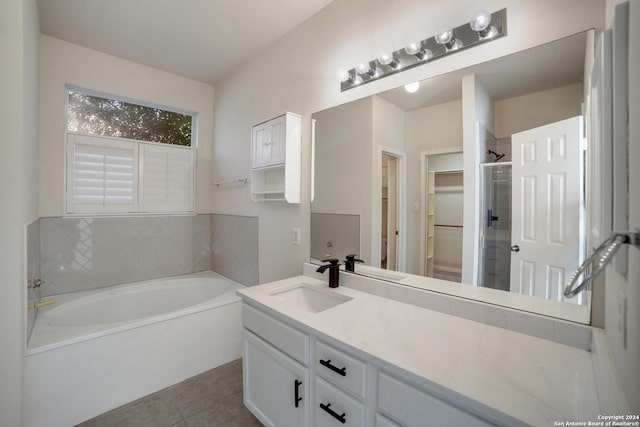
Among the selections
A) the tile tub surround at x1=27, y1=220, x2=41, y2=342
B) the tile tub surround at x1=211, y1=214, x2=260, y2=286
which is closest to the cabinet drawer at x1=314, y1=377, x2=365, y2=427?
the tile tub surround at x1=211, y1=214, x2=260, y2=286

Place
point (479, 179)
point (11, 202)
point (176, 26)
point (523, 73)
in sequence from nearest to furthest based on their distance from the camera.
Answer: point (523, 73)
point (479, 179)
point (11, 202)
point (176, 26)

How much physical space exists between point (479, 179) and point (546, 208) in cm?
27

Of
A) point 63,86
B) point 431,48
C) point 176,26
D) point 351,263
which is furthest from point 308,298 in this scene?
point 63,86

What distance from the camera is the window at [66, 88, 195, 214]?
2512mm

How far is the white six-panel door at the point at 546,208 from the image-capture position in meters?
1.02

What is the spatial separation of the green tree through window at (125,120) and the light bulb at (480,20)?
3000 millimetres

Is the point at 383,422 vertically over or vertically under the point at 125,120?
under

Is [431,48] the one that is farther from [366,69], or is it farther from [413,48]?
[366,69]

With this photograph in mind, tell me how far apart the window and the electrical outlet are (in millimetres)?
3351

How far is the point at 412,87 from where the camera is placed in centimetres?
146

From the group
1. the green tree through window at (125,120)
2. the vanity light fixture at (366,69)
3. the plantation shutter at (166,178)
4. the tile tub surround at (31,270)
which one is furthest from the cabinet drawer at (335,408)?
the green tree through window at (125,120)

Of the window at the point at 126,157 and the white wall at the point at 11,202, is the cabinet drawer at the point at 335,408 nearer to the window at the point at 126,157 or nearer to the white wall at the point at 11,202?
the white wall at the point at 11,202

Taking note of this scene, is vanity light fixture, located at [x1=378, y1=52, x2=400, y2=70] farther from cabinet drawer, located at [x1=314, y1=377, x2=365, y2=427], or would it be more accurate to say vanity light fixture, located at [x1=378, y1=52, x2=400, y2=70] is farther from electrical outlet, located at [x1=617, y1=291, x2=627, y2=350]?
cabinet drawer, located at [x1=314, y1=377, x2=365, y2=427]

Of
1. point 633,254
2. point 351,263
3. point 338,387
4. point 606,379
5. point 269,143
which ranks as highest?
point 269,143
